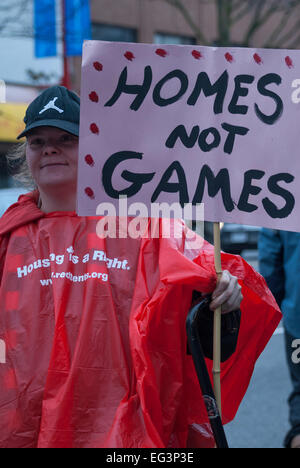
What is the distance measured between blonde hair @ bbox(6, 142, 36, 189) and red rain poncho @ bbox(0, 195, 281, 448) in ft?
1.36

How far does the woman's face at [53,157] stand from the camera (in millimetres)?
2059

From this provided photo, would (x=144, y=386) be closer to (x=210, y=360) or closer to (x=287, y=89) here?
(x=210, y=360)

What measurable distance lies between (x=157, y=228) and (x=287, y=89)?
0.57 metres

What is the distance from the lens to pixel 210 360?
79.4 inches

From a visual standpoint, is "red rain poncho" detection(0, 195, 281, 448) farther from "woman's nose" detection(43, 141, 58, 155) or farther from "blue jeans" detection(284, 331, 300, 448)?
"blue jeans" detection(284, 331, 300, 448)

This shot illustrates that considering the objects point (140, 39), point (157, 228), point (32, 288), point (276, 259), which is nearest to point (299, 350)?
point (276, 259)

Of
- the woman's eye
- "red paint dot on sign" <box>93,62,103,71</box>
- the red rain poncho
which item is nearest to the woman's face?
the woman's eye

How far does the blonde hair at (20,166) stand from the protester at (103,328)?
0.34 meters

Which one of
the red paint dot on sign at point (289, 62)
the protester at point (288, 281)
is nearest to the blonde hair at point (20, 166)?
the red paint dot on sign at point (289, 62)

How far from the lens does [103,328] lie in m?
1.87

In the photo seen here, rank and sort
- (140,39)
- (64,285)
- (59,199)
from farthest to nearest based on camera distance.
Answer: (140,39), (59,199), (64,285)

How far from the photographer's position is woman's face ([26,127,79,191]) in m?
2.06

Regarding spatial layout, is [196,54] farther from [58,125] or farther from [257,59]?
[58,125]

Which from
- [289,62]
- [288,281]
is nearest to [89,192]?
[289,62]
